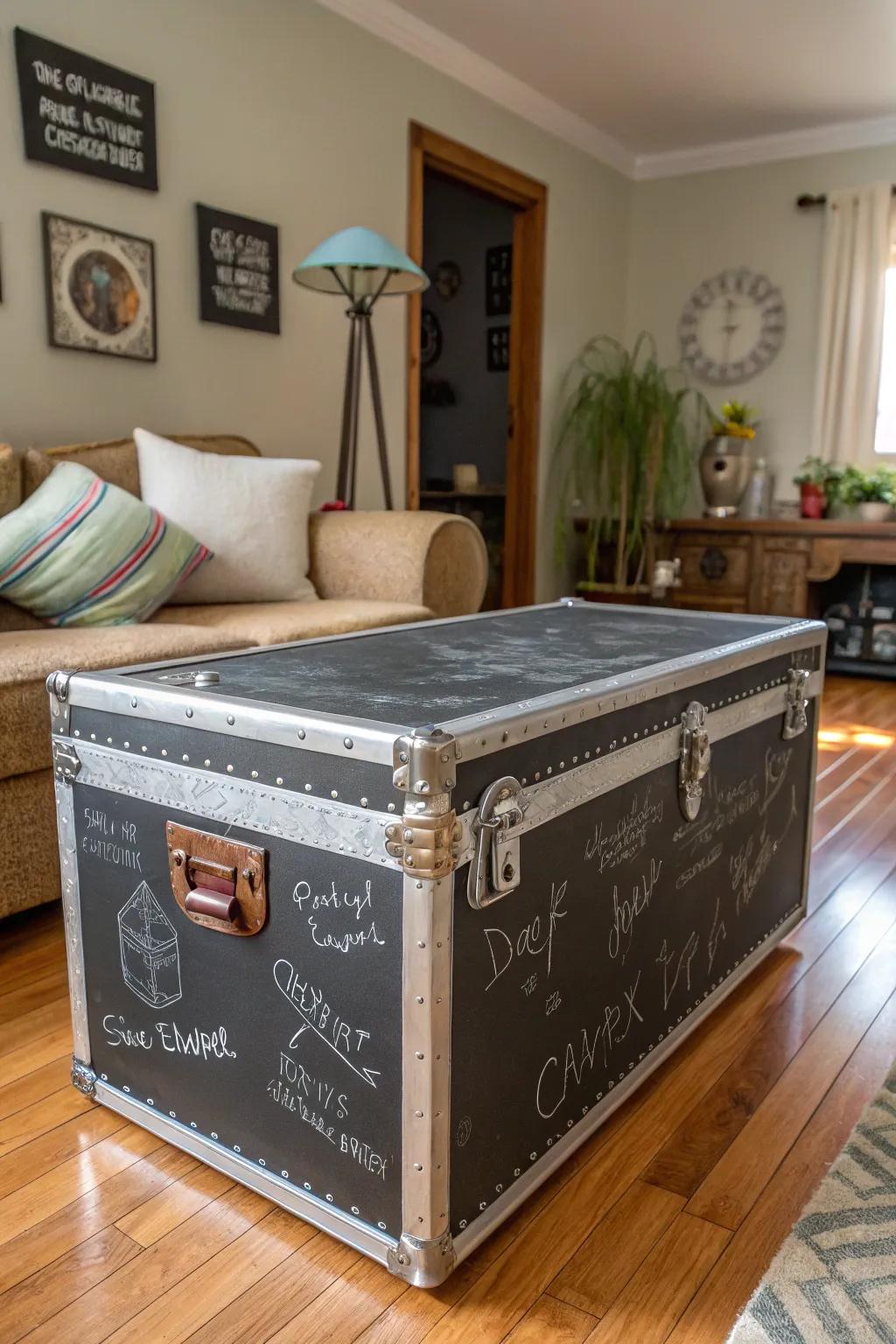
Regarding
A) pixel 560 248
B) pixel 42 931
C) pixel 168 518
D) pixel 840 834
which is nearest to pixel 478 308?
pixel 560 248

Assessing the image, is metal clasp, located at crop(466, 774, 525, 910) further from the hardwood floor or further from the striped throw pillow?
the striped throw pillow

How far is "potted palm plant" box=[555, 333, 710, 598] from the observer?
15.2 ft

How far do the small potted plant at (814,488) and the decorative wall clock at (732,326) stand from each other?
602 millimetres

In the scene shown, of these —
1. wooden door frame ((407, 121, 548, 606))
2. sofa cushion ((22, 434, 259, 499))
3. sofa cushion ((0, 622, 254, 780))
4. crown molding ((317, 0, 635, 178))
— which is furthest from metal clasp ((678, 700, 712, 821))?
crown molding ((317, 0, 635, 178))

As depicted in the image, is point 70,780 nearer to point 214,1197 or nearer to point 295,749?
point 295,749

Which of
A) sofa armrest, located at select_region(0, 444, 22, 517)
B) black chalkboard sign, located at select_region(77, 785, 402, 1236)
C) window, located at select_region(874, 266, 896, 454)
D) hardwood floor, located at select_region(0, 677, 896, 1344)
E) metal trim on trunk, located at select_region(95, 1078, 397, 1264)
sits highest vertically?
Answer: window, located at select_region(874, 266, 896, 454)

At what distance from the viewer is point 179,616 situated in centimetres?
243

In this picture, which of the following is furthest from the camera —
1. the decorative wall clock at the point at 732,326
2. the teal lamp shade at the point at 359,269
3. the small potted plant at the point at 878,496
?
the decorative wall clock at the point at 732,326

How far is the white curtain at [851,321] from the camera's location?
472cm

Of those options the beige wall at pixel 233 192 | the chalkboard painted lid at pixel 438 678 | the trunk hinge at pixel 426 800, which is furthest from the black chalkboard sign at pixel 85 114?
the trunk hinge at pixel 426 800

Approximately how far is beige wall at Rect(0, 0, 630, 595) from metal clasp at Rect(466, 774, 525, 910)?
2147mm

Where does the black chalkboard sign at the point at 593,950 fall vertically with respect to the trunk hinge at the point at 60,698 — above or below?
below

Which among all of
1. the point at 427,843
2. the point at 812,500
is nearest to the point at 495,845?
the point at 427,843

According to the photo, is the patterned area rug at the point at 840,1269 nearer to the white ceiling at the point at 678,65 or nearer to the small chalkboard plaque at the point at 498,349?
the white ceiling at the point at 678,65
